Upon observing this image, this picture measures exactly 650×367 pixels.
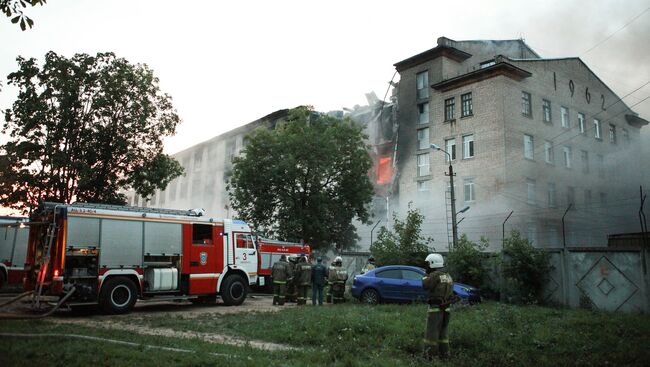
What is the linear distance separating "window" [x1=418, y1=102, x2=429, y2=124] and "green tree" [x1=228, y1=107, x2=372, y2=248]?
366 inches

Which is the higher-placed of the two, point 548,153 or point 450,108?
point 450,108

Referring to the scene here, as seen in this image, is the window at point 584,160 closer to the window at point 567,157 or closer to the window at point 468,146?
the window at point 567,157

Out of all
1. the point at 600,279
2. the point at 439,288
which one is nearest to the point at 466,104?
the point at 600,279

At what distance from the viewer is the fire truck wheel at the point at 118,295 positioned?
1365 centimetres

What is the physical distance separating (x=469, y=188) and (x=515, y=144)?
181 inches

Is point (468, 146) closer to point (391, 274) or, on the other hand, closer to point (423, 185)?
point (423, 185)

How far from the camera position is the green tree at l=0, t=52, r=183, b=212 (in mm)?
21297

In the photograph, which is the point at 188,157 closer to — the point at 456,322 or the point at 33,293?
the point at 33,293

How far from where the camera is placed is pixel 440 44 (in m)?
39.2

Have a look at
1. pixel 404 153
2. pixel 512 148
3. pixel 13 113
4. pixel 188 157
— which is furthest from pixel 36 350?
pixel 188 157

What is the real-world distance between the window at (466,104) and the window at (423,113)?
13.1 ft

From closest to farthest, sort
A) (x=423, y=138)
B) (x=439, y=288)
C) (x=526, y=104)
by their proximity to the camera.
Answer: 1. (x=439, y=288)
2. (x=526, y=104)
3. (x=423, y=138)

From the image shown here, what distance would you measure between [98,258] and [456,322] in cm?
1024

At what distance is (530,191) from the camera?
35031mm
